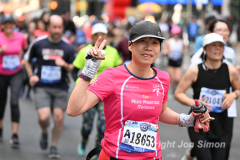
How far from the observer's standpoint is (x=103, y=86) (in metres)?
3.30

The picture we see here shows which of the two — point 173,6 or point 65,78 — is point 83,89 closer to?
point 65,78

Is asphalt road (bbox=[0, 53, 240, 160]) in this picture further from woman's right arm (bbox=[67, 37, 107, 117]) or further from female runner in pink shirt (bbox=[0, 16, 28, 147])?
woman's right arm (bbox=[67, 37, 107, 117])

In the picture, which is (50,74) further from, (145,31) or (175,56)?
(175,56)

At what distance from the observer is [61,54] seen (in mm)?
6934

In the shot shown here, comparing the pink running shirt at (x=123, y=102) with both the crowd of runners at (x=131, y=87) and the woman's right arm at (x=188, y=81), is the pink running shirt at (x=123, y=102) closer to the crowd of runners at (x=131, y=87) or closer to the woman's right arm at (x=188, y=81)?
the crowd of runners at (x=131, y=87)

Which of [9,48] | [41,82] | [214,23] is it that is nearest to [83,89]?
[214,23]

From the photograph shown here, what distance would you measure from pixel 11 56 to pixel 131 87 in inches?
188

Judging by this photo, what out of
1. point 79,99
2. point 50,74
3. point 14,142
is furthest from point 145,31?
point 14,142

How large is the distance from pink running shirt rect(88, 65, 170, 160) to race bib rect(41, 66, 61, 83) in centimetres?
354

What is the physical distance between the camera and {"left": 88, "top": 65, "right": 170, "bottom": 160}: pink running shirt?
3326mm

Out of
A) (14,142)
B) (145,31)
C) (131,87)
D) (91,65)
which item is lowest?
(14,142)

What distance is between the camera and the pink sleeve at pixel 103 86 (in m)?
3.28

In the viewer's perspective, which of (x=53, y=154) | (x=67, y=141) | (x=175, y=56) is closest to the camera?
(x=53, y=154)

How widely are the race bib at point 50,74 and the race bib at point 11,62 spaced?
38.4 inches
